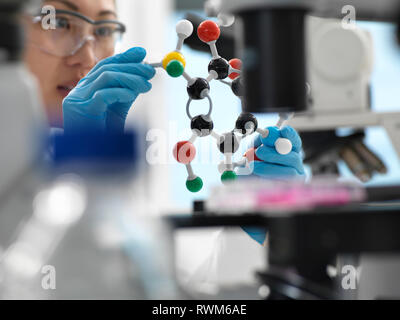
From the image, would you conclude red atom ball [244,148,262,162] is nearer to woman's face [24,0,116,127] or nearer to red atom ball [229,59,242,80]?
red atom ball [229,59,242,80]

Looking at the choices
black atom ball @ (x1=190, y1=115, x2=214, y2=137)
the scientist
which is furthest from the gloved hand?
black atom ball @ (x1=190, y1=115, x2=214, y2=137)

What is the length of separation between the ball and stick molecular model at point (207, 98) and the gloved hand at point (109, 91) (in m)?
0.05

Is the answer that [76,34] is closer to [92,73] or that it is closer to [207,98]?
[92,73]

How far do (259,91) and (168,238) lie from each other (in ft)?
0.53

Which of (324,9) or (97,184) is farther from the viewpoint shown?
(324,9)

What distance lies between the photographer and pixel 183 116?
2.02 feet

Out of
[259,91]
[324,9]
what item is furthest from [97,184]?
[324,9]

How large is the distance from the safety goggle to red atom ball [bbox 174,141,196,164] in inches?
9.2

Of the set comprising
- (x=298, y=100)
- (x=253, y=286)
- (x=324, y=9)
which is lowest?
(x=253, y=286)

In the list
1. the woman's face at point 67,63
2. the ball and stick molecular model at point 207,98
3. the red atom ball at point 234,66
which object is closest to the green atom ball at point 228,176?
the ball and stick molecular model at point 207,98

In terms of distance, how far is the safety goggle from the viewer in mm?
739

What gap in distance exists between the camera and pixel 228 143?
59 centimetres

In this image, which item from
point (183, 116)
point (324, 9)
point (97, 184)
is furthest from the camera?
point (183, 116)

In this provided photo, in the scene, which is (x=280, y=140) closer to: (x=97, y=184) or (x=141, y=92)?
(x=141, y=92)
